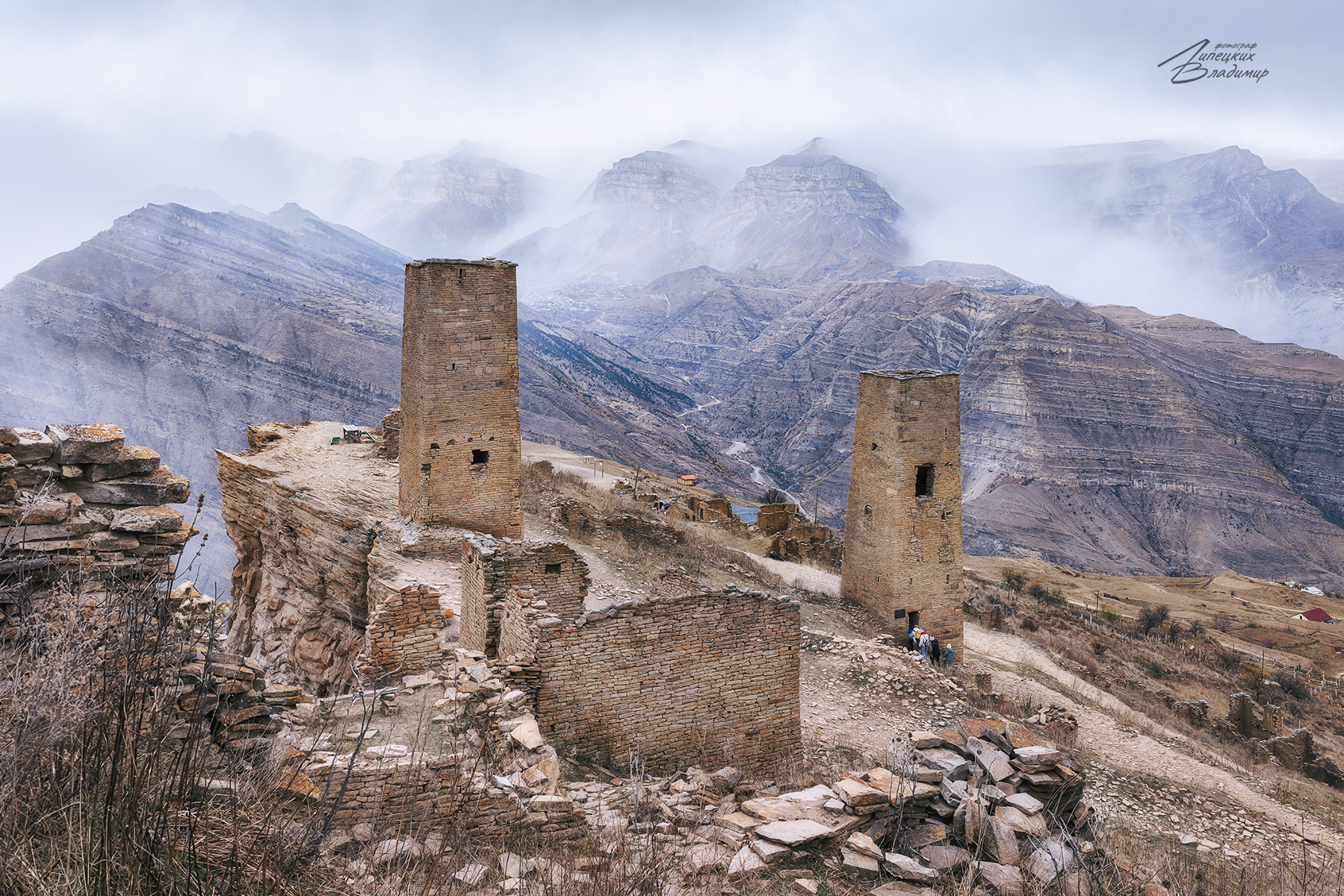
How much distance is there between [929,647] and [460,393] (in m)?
9.86

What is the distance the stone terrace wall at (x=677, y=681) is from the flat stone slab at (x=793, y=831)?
2788 mm

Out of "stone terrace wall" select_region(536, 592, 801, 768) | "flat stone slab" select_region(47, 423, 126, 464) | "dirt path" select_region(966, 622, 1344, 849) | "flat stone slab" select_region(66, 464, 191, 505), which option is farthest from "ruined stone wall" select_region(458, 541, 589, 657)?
"dirt path" select_region(966, 622, 1344, 849)

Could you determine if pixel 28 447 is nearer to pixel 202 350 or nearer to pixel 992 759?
pixel 992 759

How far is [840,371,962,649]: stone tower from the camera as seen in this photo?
15.5m

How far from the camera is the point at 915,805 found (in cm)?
504

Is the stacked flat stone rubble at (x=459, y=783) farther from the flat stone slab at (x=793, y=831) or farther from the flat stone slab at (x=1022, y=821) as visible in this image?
the flat stone slab at (x=1022, y=821)

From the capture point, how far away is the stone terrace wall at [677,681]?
7449mm

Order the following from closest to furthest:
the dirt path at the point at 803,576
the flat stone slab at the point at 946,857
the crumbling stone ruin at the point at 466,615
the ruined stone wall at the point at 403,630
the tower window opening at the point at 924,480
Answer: the flat stone slab at the point at 946,857, the crumbling stone ruin at the point at 466,615, the ruined stone wall at the point at 403,630, the tower window opening at the point at 924,480, the dirt path at the point at 803,576

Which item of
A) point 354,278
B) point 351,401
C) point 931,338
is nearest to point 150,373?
point 351,401

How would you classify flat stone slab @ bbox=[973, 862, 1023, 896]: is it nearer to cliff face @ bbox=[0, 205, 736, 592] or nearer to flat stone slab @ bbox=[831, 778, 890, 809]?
flat stone slab @ bbox=[831, 778, 890, 809]

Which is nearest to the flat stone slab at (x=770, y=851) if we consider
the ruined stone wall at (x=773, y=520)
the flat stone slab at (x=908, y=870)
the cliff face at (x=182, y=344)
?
the flat stone slab at (x=908, y=870)

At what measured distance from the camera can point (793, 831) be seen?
4.88 meters

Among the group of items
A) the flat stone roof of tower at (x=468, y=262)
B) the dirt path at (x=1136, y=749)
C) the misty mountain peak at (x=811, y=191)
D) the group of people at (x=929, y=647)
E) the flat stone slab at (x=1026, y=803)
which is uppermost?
the misty mountain peak at (x=811, y=191)

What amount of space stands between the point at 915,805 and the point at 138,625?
4389mm
